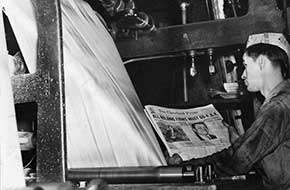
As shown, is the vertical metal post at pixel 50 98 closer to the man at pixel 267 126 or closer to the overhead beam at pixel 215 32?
the man at pixel 267 126

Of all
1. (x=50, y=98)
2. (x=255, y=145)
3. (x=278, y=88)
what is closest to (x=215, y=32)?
(x=278, y=88)

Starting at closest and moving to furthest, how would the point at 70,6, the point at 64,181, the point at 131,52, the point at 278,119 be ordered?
the point at 64,181 < the point at 70,6 < the point at 278,119 < the point at 131,52

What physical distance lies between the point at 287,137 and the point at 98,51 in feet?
3.22

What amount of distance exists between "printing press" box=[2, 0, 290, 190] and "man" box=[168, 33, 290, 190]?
0.08 meters

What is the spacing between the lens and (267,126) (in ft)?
5.82

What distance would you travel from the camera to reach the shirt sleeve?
1.73 meters

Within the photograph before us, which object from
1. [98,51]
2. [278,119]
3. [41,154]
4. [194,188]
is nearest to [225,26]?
[278,119]

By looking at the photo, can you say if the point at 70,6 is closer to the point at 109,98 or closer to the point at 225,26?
the point at 109,98

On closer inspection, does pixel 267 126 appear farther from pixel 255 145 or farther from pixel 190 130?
pixel 190 130

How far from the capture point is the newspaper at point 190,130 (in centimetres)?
177

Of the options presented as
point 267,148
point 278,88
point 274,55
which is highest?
point 274,55

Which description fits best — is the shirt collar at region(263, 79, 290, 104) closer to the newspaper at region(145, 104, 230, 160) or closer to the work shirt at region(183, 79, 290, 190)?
the work shirt at region(183, 79, 290, 190)

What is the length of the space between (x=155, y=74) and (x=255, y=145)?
121 centimetres

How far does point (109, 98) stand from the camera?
1061 millimetres
